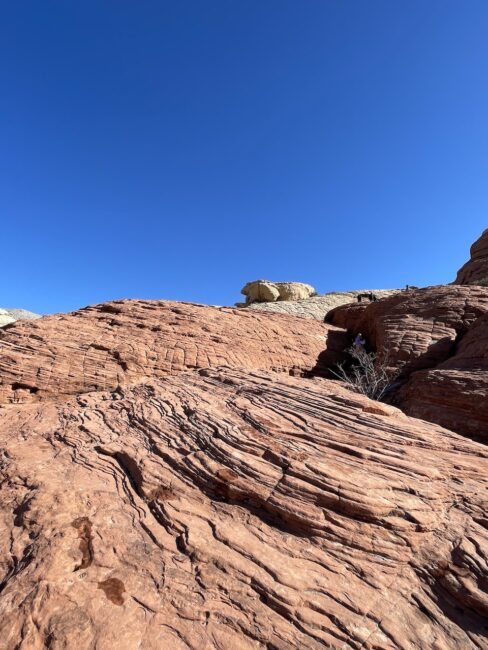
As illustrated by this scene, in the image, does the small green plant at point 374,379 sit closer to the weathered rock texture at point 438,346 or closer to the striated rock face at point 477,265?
the weathered rock texture at point 438,346

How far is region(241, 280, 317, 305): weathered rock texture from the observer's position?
49.6 meters

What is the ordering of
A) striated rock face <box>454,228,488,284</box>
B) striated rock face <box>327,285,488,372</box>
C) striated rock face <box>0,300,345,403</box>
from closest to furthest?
striated rock face <box>0,300,345,403</box> < striated rock face <box>327,285,488,372</box> < striated rock face <box>454,228,488,284</box>

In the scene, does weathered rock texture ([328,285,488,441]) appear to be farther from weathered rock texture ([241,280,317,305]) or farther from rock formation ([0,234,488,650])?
weathered rock texture ([241,280,317,305])

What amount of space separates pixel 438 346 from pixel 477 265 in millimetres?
14182

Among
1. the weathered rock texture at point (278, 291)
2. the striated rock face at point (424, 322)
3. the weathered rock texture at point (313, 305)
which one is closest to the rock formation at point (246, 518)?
the striated rock face at point (424, 322)

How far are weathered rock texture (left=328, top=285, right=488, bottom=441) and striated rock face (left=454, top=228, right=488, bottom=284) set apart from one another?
25.9ft

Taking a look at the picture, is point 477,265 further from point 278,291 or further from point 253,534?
point 278,291

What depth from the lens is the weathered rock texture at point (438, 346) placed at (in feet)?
27.6

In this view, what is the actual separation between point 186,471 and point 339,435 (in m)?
2.60

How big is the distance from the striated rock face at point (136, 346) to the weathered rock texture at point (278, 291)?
113 ft

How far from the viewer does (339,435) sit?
19.3 feet

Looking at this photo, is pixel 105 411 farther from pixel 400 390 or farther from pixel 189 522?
pixel 400 390

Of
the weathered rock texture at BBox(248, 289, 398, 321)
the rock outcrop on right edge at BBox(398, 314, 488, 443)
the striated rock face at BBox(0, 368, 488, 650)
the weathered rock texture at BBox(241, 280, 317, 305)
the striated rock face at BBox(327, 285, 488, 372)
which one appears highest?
the weathered rock texture at BBox(241, 280, 317, 305)

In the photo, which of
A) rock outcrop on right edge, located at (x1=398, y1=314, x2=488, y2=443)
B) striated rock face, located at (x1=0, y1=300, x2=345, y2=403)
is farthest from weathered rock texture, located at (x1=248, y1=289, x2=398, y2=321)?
rock outcrop on right edge, located at (x1=398, y1=314, x2=488, y2=443)
